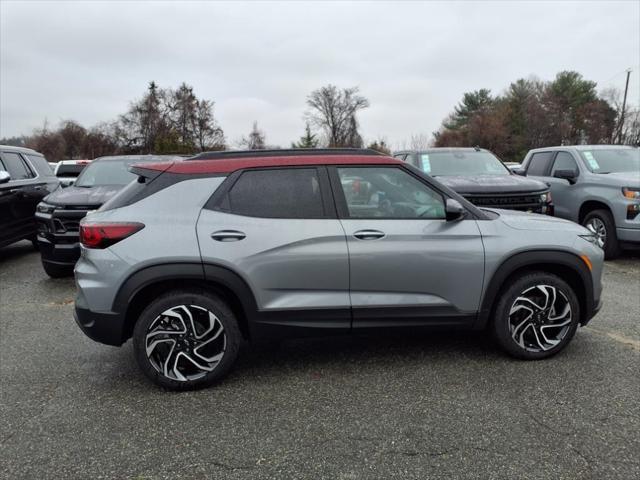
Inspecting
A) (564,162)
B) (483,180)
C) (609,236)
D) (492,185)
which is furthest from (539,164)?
(492,185)

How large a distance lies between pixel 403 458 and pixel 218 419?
1171 mm

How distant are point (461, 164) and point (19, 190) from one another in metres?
7.54

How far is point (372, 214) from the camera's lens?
11.4 ft

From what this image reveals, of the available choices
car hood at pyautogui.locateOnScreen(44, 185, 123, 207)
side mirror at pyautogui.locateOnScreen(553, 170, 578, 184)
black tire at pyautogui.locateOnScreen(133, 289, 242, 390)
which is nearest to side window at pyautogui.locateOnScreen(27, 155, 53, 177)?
car hood at pyautogui.locateOnScreen(44, 185, 123, 207)

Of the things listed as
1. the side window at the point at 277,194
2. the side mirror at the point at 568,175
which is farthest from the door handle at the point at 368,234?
the side mirror at the point at 568,175

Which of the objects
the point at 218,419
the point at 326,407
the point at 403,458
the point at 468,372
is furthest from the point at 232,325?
the point at 468,372

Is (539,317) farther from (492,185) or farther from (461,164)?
(461,164)

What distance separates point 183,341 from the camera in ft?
10.8

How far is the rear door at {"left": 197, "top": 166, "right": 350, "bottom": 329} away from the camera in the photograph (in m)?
3.26

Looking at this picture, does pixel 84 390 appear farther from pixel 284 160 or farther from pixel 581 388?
pixel 581 388

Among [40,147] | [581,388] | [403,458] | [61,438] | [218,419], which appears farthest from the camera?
[40,147]

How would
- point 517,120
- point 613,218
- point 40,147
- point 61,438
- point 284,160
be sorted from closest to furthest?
1. point 61,438
2. point 284,160
3. point 613,218
4. point 40,147
5. point 517,120

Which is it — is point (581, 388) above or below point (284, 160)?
below

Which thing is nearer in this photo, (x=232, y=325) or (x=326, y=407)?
(x=326, y=407)
